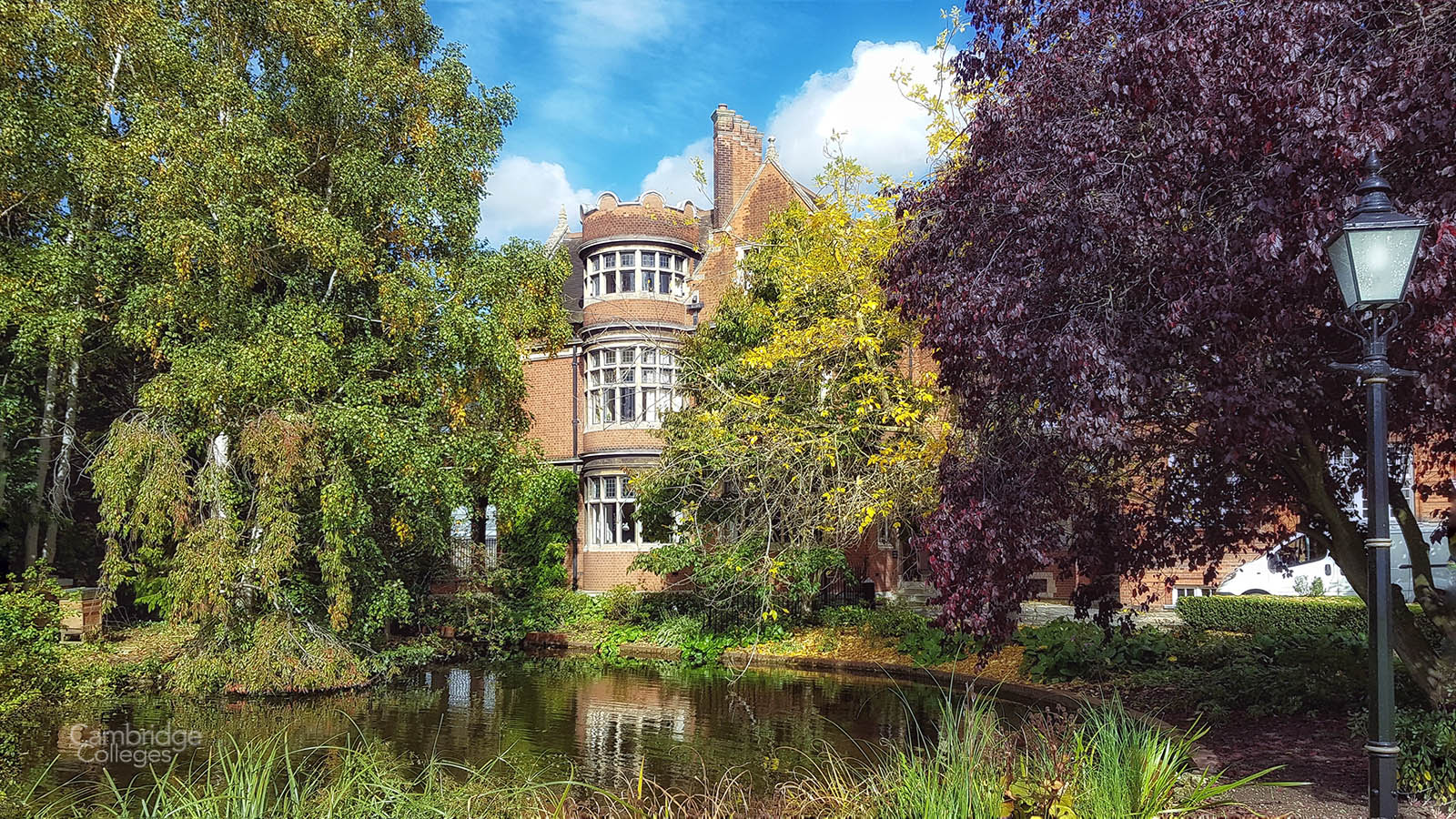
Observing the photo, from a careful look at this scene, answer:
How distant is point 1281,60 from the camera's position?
6.76 m

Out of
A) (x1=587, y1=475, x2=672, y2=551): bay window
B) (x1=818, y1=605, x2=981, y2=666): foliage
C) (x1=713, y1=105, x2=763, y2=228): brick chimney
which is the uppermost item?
(x1=713, y1=105, x2=763, y2=228): brick chimney

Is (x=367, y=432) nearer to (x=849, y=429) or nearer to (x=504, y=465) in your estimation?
(x=504, y=465)

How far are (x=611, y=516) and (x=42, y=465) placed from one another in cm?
1312

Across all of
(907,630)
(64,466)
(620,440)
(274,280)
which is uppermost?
(274,280)

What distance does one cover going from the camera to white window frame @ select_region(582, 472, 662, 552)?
A: 2633 centimetres

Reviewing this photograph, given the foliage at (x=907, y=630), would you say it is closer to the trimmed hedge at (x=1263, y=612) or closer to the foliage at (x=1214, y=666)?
the foliage at (x=1214, y=666)

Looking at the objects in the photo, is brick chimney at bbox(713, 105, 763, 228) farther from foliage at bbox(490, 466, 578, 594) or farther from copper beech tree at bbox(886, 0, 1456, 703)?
copper beech tree at bbox(886, 0, 1456, 703)

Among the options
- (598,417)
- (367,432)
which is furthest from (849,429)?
(598,417)

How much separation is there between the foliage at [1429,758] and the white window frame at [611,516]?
20.3m

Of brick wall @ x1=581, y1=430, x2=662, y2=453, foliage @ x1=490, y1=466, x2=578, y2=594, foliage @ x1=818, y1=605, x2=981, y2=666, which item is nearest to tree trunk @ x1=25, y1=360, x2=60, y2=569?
foliage @ x1=490, y1=466, x2=578, y2=594

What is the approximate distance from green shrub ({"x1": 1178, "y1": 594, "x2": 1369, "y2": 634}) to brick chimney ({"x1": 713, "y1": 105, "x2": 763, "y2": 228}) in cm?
1754

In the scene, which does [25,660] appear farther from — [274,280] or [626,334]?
[626,334]

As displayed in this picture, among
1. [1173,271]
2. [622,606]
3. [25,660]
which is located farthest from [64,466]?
[1173,271]

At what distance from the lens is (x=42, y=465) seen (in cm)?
1902
